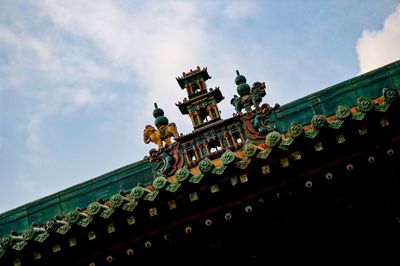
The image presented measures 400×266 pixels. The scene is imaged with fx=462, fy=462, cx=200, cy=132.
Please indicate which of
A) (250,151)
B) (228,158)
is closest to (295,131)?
(250,151)

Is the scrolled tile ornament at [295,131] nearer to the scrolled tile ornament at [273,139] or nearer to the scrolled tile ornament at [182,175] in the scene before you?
the scrolled tile ornament at [273,139]

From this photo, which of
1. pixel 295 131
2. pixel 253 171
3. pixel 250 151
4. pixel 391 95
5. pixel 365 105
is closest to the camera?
pixel 391 95

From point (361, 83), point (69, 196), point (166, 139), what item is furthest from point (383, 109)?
point (69, 196)

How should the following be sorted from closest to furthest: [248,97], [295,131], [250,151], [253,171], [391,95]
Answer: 1. [391,95]
2. [295,131]
3. [250,151]
4. [253,171]
5. [248,97]

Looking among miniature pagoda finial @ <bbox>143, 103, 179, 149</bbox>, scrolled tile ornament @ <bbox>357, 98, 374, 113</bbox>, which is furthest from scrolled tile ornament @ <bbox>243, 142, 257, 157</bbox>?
miniature pagoda finial @ <bbox>143, 103, 179, 149</bbox>

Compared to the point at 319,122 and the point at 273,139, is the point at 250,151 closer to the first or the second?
the point at 273,139

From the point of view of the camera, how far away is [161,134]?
11961 mm

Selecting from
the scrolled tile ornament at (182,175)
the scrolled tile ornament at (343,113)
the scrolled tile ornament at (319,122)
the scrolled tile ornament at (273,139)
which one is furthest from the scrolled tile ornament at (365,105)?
the scrolled tile ornament at (182,175)

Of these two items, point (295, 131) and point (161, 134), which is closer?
point (295, 131)

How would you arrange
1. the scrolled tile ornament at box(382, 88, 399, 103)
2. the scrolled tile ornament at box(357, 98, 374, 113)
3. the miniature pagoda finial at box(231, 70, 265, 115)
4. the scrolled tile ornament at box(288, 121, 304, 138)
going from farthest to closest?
the miniature pagoda finial at box(231, 70, 265, 115)
the scrolled tile ornament at box(288, 121, 304, 138)
the scrolled tile ornament at box(357, 98, 374, 113)
the scrolled tile ornament at box(382, 88, 399, 103)

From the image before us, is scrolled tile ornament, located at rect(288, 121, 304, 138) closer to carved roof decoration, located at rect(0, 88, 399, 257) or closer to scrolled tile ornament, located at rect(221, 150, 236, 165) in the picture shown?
carved roof decoration, located at rect(0, 88, 399, 257)

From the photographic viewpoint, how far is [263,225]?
813cm

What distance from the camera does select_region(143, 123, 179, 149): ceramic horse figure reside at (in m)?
11.9

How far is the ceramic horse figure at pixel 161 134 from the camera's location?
39.0 ft
